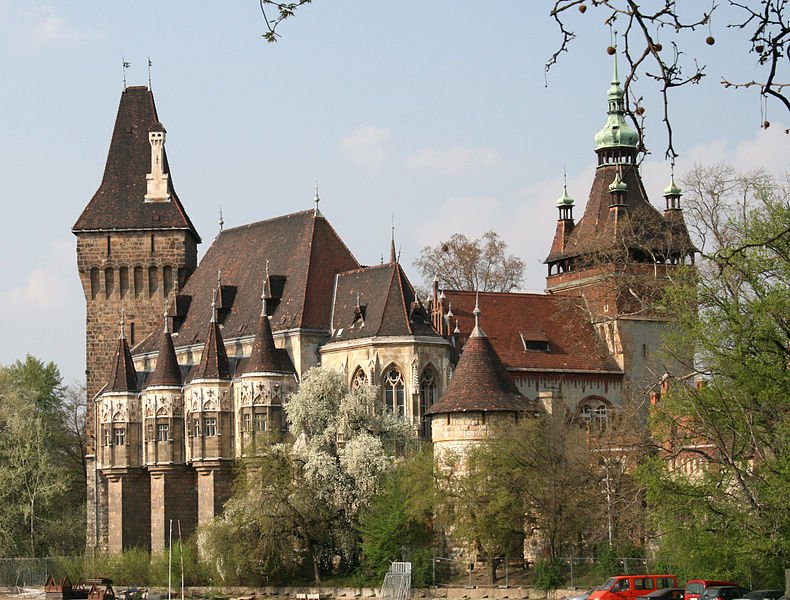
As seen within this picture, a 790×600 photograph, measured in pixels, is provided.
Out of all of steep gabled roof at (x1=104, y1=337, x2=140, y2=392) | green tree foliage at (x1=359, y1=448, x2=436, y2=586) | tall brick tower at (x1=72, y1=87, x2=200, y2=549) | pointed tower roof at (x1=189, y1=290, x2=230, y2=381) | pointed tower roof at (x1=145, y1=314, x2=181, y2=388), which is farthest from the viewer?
tall brick tower at (x1=72, y1=87, x2=200, y2=549)

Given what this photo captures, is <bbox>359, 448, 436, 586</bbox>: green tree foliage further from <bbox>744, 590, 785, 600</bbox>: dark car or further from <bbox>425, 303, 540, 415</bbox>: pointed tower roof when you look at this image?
<bbox>744, 590, 785, 600</bbox>: dark car

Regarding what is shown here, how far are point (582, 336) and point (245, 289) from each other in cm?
1748

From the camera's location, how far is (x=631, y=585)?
39875 mm

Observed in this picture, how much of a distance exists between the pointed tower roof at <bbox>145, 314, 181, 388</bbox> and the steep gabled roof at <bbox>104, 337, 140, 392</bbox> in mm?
1283

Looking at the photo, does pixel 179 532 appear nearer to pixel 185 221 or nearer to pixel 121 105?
pixel 185 221

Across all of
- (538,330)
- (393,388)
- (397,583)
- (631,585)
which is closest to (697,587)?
(631,585)

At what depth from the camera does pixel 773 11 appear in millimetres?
9125

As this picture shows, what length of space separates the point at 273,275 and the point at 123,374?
30.4 feet

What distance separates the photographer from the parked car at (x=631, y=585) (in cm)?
3972

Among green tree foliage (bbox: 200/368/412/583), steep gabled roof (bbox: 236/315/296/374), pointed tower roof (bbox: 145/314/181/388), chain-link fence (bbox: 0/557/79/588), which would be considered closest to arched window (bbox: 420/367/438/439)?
green tree foliage (bbox: 200/368/412/583)

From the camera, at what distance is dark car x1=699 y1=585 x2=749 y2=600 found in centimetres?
3541

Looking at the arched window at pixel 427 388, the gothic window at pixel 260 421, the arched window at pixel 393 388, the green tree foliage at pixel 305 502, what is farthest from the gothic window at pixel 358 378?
the green tree foliage at pixel 305 502

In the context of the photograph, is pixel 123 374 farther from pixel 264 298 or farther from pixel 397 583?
pixel 397 583

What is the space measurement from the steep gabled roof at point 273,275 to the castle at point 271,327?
0.33 ft
